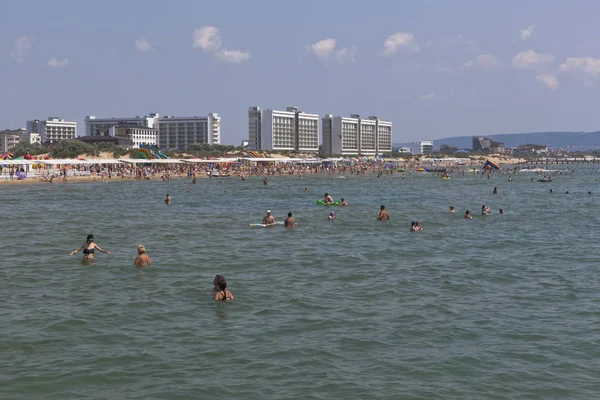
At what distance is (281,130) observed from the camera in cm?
17762

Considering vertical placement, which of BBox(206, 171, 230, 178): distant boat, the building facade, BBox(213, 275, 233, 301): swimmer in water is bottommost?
BBox(213, 275, 233, 301): swimmer in water

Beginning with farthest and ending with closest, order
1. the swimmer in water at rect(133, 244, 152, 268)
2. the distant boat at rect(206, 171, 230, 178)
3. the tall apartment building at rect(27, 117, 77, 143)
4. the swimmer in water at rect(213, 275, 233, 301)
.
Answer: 1. the tall apartment building at rect(27, 117, 77, 143)
2. the distant boat at rect(206, 171, 230, 178)
3. the swimmer in water at rect(133, 244, 152, 268)
4. the swimmer in water at rect(213, 275, 233, 301)

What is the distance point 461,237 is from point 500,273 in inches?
297

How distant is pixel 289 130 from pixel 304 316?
169559 millimetres

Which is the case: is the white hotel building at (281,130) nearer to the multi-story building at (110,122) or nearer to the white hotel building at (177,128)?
the white hotel building at (177,128)

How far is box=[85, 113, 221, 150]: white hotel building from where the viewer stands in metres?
182

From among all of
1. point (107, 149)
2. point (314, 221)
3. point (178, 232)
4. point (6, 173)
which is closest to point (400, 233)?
point (314, 221)

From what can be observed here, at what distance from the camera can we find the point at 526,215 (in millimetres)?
33312

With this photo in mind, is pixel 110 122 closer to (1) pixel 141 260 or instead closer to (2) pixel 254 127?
(2) pixel 254 127

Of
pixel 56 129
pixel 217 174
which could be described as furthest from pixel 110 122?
pixel 217 174

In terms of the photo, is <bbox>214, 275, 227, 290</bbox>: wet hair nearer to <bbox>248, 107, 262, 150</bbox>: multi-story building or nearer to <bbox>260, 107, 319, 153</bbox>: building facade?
<bbox>260, 107, 319, 153</bbox>: building facade

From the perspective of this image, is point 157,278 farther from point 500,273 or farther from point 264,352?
point 500,273

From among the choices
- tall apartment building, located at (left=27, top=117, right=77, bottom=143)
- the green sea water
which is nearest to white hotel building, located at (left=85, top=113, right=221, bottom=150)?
tall apartment building, located at (left=27, top=117, right=77, bottom=143)

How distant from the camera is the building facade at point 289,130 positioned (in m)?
174
